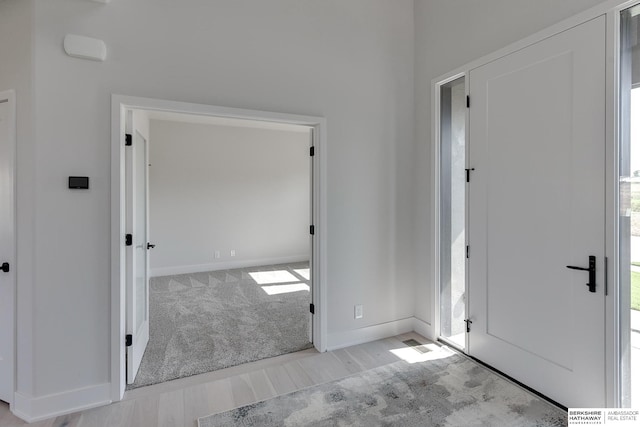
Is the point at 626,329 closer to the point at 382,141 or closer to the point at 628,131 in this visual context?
the point at 628,131

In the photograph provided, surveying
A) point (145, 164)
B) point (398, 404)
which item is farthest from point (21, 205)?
point (398, 404)

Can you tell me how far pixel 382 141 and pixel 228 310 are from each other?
2.86 meters

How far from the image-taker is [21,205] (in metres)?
2.03

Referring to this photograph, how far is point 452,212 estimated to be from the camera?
9.87 ft

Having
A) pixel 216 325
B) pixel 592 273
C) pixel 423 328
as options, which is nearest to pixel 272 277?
pixel 216 325

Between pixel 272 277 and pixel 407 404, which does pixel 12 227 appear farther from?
pixel 272 277

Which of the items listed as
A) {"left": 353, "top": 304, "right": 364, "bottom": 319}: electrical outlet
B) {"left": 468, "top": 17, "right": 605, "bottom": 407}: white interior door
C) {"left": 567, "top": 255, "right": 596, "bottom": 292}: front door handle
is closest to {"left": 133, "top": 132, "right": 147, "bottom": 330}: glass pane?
{"left": 353, "top": 304, "right": 364, "bottom": 319}: electrical outlet

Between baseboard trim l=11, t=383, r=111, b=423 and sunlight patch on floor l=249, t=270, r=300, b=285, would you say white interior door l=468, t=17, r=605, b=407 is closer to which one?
baseboard trim l=11, t=383, r=111, b=423

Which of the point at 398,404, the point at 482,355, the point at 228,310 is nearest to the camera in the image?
the point at 398,404

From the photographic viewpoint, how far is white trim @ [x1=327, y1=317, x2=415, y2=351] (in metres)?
2.96

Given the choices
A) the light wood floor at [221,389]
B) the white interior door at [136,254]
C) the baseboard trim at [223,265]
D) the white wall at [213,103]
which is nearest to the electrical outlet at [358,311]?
the white wall at [213,103]

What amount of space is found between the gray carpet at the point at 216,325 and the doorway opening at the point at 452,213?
1476mm

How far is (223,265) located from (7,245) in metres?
4.26

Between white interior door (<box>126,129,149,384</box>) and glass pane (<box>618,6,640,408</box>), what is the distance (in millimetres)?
3299
